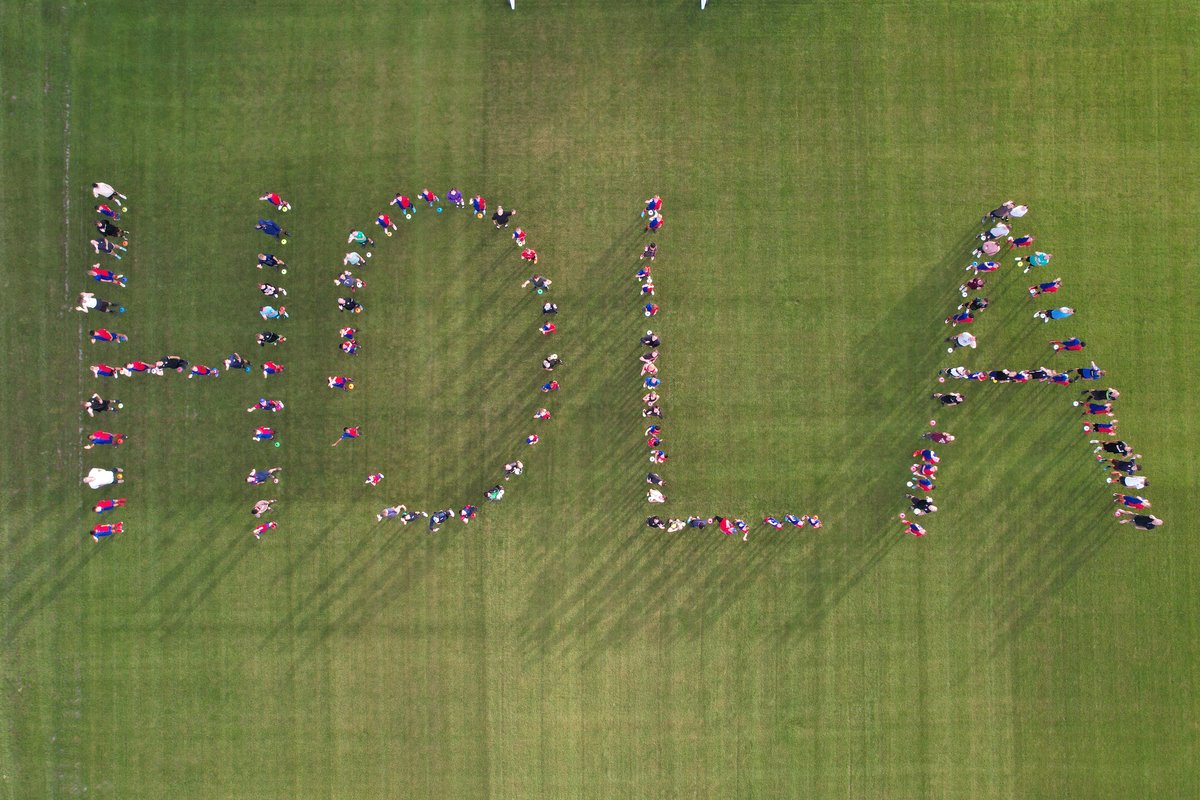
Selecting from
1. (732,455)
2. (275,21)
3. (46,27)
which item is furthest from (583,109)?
(46,27)

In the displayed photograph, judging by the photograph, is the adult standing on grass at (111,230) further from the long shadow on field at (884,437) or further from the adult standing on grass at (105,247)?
the long shadow on field at (884,437)

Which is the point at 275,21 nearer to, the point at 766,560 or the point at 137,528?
the point at 137,528

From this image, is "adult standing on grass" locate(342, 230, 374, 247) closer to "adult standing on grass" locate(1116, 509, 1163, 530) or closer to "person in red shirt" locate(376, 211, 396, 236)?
"person in red shirt" locate(376, 211, 396, 236)

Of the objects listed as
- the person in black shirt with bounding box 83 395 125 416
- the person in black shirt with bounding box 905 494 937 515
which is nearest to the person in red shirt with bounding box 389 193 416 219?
the person in black shirt with bounding box 83 395 125 416

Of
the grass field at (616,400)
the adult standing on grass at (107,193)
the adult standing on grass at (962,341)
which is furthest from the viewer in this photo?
the grass field at (616,400)

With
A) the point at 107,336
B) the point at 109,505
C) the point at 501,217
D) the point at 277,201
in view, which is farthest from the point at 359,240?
the point at 109,505

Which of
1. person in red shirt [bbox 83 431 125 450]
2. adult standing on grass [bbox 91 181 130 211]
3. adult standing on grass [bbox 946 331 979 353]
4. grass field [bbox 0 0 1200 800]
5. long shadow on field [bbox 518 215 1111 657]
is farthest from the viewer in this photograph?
long shadow on field [bbox 518 215 1111 657]

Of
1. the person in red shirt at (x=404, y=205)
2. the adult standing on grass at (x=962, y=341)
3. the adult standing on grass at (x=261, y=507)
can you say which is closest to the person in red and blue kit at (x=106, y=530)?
the adult standing on grass at (x=261, y=507)

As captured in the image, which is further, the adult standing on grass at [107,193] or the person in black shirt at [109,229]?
the person in black shirt at [109,229]

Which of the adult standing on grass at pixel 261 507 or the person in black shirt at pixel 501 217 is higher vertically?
the person in black shirt at pixel 501 217
